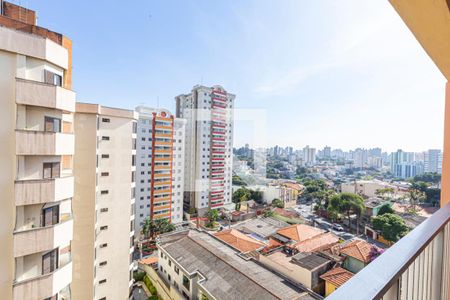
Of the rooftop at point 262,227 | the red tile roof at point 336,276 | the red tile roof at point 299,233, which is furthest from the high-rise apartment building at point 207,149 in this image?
the red tile roof at point 336,276

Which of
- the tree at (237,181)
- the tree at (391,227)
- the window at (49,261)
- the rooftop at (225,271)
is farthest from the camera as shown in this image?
the tree at (237,181)

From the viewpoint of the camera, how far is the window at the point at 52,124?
2.37 m

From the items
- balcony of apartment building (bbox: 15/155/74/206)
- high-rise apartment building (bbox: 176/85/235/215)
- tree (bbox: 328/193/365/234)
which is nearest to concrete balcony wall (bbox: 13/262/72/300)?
balcony of apartment building (bbox: 15/155/74/206)

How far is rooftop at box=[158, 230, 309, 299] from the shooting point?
4.20m

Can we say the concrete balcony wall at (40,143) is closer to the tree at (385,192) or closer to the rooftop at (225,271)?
the rooftop at (225,271)

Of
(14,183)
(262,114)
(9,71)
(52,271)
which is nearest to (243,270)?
(52,271)

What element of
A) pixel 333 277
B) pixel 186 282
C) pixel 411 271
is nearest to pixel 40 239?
pixel 411 271

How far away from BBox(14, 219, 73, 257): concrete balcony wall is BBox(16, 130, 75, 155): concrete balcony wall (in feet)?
2.63

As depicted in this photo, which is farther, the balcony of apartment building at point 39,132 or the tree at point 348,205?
the tree at point 348,205

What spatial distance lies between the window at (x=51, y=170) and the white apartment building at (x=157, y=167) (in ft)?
30.6

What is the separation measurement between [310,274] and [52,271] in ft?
17.2

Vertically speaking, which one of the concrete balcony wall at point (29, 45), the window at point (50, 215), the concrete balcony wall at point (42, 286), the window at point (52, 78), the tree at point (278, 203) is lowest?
the tree at point (278, 203)

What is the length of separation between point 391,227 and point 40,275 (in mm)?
11259

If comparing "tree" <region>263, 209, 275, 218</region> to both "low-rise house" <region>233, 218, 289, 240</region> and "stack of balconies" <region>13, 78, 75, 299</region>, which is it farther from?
"stack of balconies" <region>13, 78, 75, 299</region>
